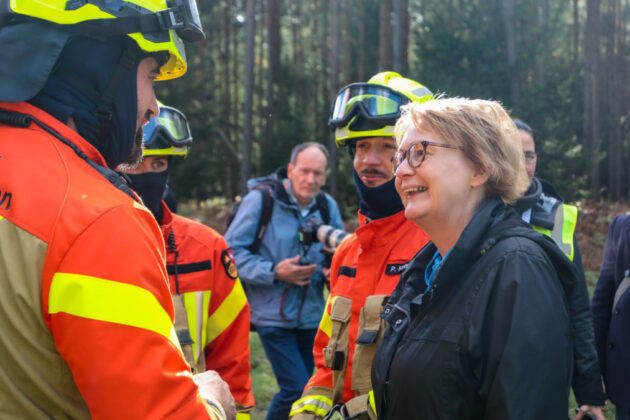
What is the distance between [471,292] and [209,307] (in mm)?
1825

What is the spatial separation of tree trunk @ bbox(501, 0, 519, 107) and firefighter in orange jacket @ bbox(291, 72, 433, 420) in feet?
39.7

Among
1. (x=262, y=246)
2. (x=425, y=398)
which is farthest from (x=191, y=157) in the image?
(x=425, y=398)

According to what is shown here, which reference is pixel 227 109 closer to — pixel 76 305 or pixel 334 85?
pixel 334 85

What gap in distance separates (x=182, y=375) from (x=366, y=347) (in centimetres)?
122

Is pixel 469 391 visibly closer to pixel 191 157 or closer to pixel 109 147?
pixel 109 147

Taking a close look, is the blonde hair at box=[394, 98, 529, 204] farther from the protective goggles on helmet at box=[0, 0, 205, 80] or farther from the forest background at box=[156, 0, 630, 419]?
the forest background at box=[156, 0, 630, 419]

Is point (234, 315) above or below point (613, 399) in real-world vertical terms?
above

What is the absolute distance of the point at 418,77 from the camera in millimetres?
17281

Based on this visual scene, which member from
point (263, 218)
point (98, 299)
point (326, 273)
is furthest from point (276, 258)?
point (98, 299)

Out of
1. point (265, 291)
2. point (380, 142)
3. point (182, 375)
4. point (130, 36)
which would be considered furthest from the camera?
point (265, 291)

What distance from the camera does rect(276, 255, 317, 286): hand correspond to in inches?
205

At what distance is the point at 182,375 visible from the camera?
1.76 meters

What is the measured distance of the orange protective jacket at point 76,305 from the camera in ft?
5.32

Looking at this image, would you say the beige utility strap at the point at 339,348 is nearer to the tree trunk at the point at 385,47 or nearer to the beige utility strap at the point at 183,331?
the beige utility strap at the point at 183,331
